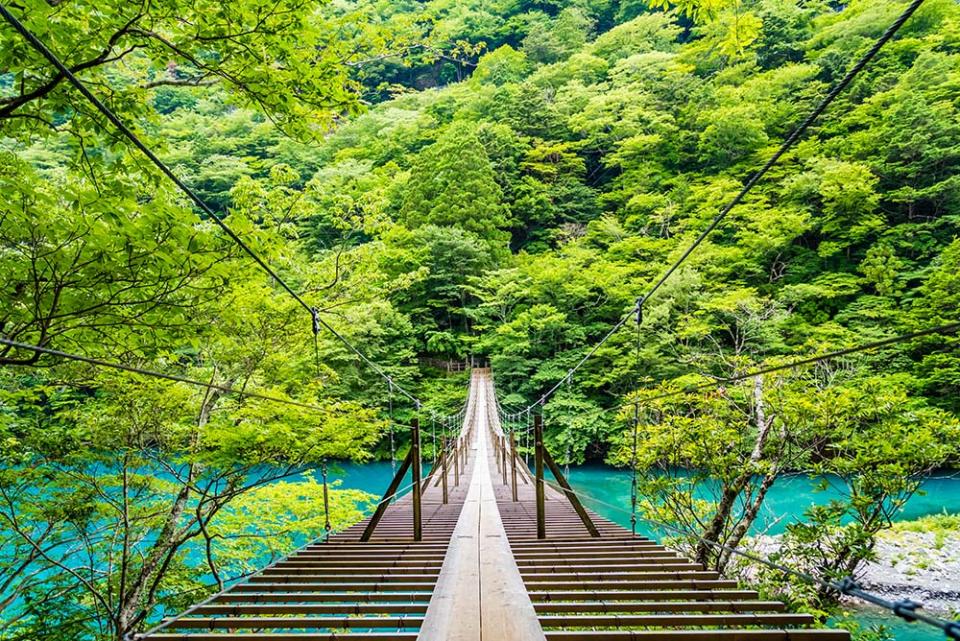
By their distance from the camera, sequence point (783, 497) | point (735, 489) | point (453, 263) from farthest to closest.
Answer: point (453, 263) < point (783, 497) < point (735, 489)

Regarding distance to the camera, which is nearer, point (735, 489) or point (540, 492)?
point (540, 492)

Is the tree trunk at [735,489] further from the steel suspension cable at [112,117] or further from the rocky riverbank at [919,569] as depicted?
the steel suspension cable at [112,117]

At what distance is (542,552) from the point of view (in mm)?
2232

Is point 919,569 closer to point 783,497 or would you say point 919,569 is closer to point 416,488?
point 783,497

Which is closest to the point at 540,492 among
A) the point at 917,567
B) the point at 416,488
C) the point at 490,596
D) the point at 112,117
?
the point at 416,488

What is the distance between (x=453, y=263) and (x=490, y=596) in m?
12.6

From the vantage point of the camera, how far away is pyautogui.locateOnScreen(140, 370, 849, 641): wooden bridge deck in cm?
129

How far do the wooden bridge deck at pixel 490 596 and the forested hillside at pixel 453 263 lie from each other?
1279 millimetres

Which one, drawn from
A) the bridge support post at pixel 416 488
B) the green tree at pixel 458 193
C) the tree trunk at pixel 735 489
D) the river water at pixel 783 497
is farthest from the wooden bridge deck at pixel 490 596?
the green tree at pixel 458 193

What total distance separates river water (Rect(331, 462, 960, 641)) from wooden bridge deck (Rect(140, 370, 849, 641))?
3.79m

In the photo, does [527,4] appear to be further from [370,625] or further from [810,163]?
[370,625]

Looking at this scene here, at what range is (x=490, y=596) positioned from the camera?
1.57 meters

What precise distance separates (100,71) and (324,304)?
340 centimetres

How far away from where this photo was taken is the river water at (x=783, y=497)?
5316 millimetres
